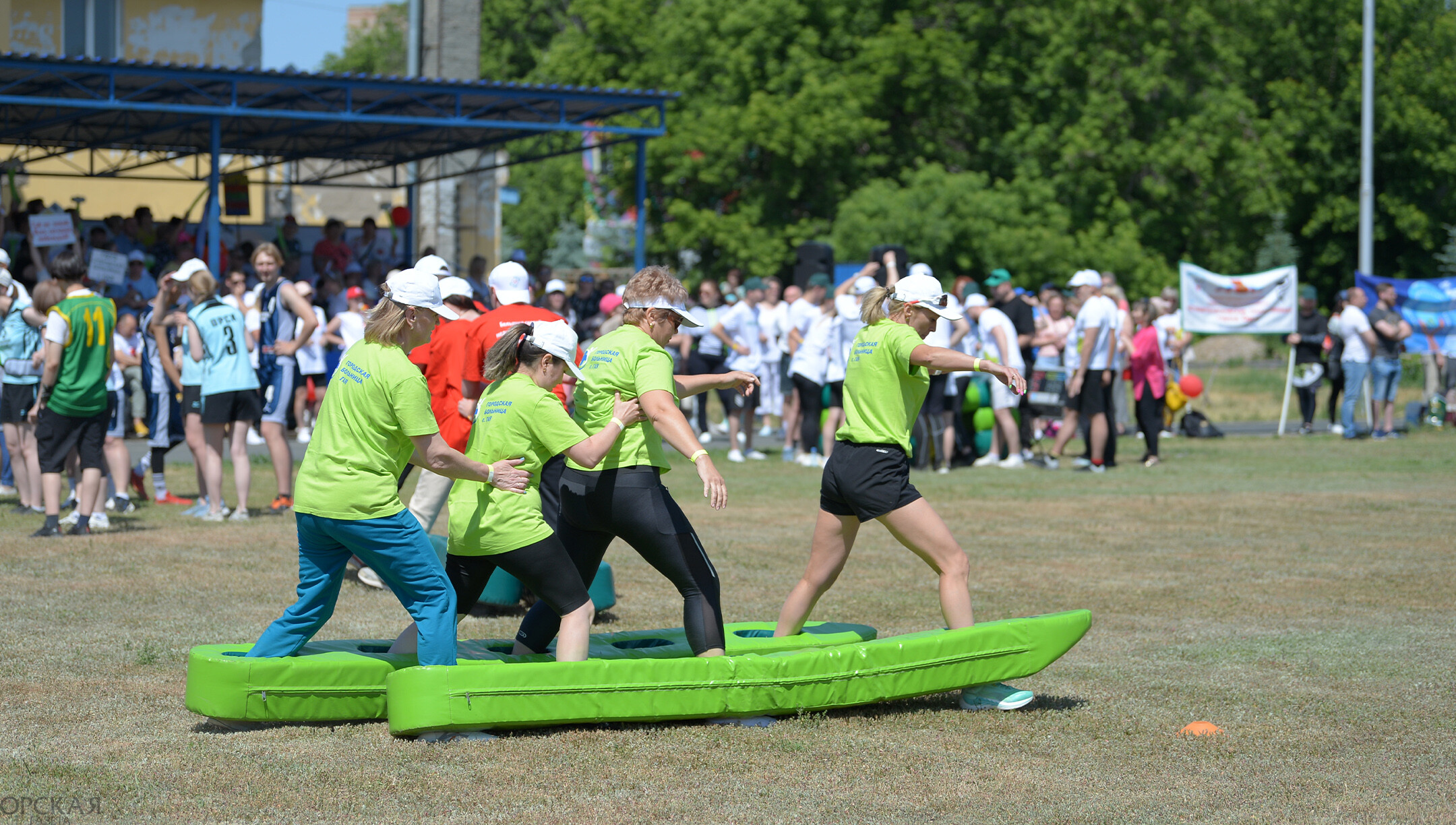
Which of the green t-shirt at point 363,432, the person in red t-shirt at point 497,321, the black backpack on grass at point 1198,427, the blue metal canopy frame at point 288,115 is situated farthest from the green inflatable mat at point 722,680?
the black backpack on grass at point 1198,427

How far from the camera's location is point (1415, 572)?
911 cm

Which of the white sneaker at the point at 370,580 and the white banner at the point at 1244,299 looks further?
the white banner at the point at 1244,299

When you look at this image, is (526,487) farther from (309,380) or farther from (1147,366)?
(309,380)

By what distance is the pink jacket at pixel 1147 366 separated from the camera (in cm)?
1588

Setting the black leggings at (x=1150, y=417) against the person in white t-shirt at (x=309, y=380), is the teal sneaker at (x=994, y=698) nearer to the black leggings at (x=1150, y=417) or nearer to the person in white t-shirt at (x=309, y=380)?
the black leggings at (x=1150, y=417)

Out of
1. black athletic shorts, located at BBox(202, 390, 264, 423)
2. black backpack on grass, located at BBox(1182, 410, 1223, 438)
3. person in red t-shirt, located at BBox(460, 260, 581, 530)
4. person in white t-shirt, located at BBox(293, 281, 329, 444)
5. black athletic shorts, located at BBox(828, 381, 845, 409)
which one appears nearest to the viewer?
person in red t-shirt, located at BBox(460, 260, 581, 530)

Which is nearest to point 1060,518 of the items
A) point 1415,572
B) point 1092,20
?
point 1415,572

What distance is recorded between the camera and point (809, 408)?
15.4 metres

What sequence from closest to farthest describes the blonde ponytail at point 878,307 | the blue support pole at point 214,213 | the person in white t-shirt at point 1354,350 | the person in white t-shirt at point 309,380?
the blonde ponytail at point 878,307 < the person in white t-shirt at point 309,380 < the blue support pole at point 214,213 < the person in white t-shirt at point 1354,350

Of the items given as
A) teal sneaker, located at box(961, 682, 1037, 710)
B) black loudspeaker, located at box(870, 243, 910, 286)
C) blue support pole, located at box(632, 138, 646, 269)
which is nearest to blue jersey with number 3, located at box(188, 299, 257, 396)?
teal sneaker, located at box(961, 682, 1037, 710)

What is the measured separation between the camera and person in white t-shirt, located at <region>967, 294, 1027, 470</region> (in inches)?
573

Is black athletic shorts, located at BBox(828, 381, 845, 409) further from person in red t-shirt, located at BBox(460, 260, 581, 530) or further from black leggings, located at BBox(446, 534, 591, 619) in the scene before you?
black leggings, located at BBox(446, 534, 591, 619)

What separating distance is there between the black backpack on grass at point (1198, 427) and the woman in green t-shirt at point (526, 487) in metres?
15.5

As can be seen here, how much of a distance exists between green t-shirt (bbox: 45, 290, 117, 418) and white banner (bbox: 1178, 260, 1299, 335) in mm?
14924
